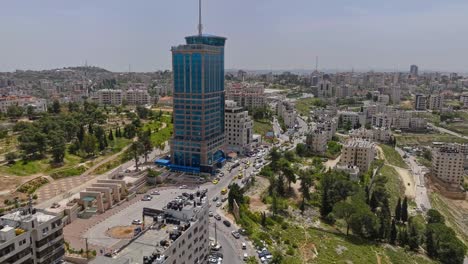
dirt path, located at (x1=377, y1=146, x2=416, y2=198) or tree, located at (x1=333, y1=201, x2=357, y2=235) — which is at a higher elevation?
tree, located at (x1=333, y1=201, x2=357, y2=235)

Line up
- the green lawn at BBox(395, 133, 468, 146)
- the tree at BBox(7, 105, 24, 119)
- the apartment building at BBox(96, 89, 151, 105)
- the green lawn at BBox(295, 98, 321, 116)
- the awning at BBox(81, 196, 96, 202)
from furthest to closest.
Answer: the apartment building at BBox(96, 89, 151, 105) < the green lawn at BBox(295, 98, 321, 116) < the green lawn at BBox(395, 133, 468, 146) < the tree at BBox(7, 105, 24, 119) < the awning at BBox(81, 196, 96, 202)

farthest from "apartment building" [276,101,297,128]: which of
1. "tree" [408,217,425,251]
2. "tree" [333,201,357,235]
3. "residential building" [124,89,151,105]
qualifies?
"tree" [333,201,357,235]

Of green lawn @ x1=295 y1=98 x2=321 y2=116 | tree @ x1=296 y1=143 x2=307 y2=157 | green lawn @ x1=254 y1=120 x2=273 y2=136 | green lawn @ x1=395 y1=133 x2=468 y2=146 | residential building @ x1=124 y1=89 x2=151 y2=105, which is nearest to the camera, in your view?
tree @ x1=296 y1=143 x2=307 y2=157

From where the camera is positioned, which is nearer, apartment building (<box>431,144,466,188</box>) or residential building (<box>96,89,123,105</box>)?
apartment building (<box>431,144,466,188</box>)

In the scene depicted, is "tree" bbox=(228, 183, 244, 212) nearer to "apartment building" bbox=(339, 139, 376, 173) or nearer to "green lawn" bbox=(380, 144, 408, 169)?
"apartment building" bbox=(339, 139, 376, 173)

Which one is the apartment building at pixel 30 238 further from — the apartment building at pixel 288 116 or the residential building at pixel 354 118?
the residential building at pixel 354 118

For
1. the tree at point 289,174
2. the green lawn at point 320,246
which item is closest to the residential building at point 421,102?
the tree at point 289,174
